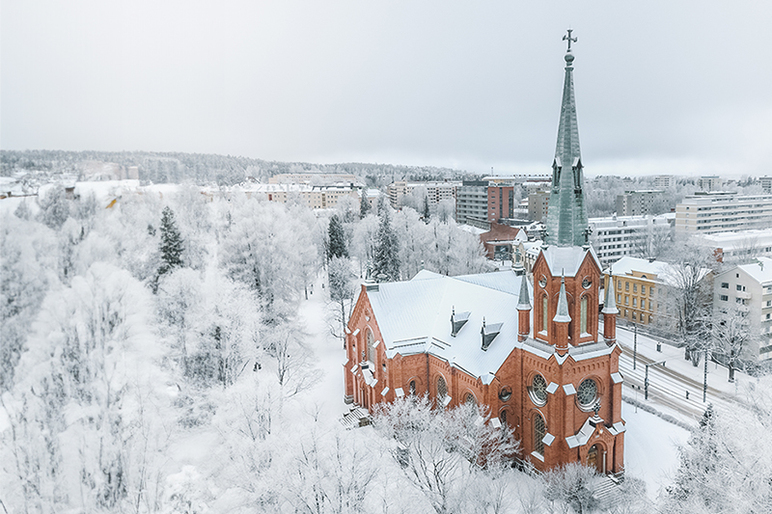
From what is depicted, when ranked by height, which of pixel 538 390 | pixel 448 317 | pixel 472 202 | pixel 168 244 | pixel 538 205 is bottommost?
pixel 538 390

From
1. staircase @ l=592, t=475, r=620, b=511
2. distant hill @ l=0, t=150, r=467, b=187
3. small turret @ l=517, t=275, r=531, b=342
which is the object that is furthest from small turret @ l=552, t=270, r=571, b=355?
distant hill @ l=0, t=150, r=467, b=187

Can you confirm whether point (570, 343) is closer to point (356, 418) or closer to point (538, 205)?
point (356, 418)

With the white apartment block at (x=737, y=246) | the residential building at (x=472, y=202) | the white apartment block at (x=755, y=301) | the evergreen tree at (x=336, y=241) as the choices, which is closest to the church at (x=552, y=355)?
the white apartment block at (x=755, y=301)

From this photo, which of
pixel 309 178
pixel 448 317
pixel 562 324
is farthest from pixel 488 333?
pixel 309 178

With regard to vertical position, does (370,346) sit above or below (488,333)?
below

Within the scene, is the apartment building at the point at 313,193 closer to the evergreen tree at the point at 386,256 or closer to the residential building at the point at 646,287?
the evergreen tree at the point at 386,256

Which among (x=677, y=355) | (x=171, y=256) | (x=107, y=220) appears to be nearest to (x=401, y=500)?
(x=107, y=220)

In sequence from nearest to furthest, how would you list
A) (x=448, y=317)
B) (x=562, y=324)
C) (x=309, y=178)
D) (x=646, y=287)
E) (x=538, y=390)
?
(x=562, y=324)
(x=538, y=390)
(x=448, y=317)
(x=646, y=287)
(x=309, y=178)
